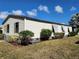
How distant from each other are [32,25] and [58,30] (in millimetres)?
8638

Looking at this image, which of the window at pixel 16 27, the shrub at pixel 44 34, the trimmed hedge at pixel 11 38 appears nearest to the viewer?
the trimmed hedge at pixel 11 38

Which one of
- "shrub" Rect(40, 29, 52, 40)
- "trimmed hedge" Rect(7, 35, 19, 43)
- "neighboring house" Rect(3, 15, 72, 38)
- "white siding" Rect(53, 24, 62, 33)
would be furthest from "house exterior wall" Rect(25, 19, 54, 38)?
"white siding" Rect(53, 24, 62, 33)

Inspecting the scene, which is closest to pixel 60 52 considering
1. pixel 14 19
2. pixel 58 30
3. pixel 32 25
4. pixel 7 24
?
pixel 32 25

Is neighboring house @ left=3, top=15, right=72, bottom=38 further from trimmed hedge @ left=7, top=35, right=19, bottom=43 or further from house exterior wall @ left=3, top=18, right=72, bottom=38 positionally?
trimmed hedge @ left=7, top=35, right=19, bottom=43

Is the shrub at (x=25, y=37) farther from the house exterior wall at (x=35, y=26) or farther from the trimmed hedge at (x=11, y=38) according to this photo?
the house exterior wall at (x=35, y=26)

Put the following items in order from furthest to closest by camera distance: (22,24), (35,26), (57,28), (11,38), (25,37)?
(57,28)
(35,26)
(22,24)
(11,38)
(25,37)

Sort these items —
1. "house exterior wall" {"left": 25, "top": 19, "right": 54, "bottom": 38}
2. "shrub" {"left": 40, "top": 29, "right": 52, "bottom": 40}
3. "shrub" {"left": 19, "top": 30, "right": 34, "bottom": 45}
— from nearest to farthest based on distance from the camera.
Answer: "shrub" {"left": 19, "top": 30, "right": 34, "bottom": 45}, "house exterior wall" {"left": 25, "top": 19, "right": 54, "bottom": 38}, "shrub" {"left": 40, "top": 29, "right": 52, "bottom": 40}

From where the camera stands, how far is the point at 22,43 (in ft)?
70.7

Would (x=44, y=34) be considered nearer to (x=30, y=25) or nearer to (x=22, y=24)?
(x=30, y=25)

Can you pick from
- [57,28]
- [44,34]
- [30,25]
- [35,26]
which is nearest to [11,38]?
[30,25]

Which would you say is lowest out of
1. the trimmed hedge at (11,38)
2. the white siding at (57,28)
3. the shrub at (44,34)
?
the trimmed hedge at (11,38)

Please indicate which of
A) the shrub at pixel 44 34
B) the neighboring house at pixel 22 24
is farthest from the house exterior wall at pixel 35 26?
the shrub at pixel 44 34

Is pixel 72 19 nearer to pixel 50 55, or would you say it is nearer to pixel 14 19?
pixel 14 19

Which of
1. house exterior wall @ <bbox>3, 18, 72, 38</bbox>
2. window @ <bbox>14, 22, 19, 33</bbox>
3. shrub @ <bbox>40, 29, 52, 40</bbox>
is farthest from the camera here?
shrub @ <bbox>40, 29, 52, 40</bbox>
